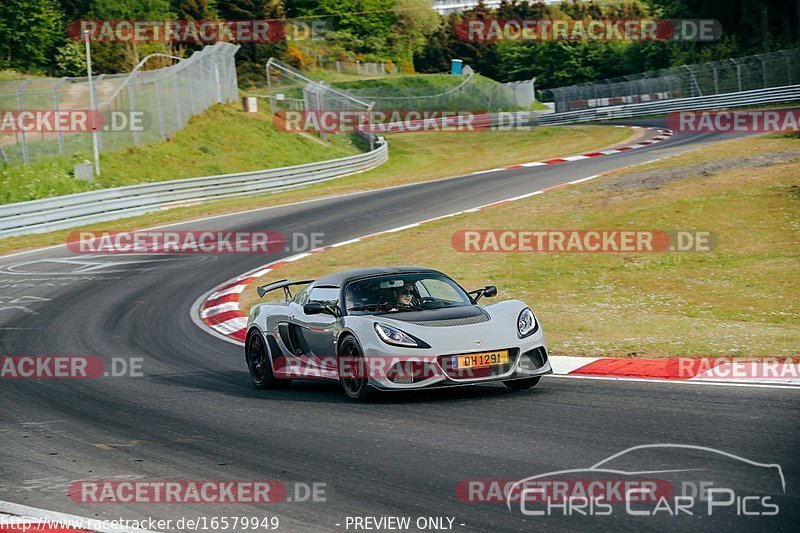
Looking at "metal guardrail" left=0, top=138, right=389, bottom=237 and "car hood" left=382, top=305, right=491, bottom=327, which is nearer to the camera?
"car hood" left=382, top=305, right=491, bottom=327

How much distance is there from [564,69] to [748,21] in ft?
90.4

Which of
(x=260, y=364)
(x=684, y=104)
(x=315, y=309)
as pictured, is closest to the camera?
(x=315, y=309)

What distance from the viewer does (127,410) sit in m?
9.86

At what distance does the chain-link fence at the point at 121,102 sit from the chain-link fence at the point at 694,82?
26553 millimetres

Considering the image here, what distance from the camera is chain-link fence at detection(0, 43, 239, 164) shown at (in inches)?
1300

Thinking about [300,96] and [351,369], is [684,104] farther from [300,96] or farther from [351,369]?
[351,369]

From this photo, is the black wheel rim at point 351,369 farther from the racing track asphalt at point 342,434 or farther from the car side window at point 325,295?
the car side window at point 325,295

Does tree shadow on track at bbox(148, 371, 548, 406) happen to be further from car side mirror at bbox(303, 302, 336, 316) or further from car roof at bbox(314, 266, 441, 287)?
car roof at bbox(314, 266, 441, 287)

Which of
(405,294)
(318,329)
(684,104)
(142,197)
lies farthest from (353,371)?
(684,104)

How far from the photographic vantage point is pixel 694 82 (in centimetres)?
5897

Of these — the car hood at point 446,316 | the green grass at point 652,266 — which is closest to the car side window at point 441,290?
the car hood at point 446,316

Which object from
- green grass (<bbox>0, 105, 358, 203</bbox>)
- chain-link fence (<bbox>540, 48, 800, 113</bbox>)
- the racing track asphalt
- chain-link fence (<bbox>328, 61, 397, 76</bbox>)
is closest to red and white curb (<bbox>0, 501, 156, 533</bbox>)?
the racing track asphalt

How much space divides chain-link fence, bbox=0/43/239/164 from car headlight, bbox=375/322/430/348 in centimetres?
2572

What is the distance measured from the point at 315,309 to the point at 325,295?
64cm
